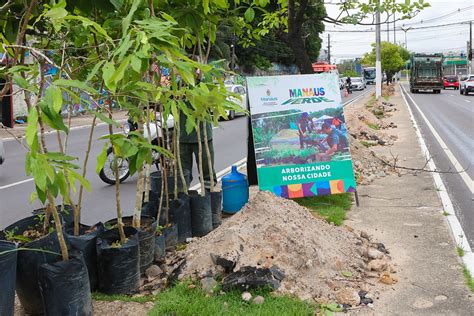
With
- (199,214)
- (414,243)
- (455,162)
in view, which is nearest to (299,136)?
(199,214)

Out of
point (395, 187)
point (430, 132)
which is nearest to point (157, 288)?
point (395, 187)

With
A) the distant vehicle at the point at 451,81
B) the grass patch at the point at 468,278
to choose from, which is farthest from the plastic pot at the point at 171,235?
the distant vehicle at the point at 451,81

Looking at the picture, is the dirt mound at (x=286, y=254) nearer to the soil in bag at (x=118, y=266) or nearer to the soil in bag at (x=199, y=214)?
the soil in bag at (x=118, y=266)

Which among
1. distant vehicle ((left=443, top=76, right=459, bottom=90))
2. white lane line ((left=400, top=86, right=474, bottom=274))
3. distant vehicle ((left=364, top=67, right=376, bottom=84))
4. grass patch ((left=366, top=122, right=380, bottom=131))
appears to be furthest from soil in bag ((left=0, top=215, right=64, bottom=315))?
distant vehicle ((left=364, top=67, right=376, bottom=84))

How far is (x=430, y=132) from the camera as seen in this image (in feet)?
53.8

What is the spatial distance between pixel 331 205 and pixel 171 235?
265 cm

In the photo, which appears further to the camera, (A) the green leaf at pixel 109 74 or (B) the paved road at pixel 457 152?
(B) the paved road at pixel 457 152

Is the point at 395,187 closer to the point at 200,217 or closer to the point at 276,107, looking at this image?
the point at 276,107

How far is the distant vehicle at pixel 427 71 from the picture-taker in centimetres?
4400

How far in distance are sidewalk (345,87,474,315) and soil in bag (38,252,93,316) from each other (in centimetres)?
204

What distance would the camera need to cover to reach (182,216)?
17.5ft

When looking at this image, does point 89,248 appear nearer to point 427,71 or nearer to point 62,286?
point 62,286

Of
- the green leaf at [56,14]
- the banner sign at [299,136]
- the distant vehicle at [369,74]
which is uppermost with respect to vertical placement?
the distant vehicle at [369,74]

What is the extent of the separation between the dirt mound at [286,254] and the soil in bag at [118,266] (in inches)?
16.9
